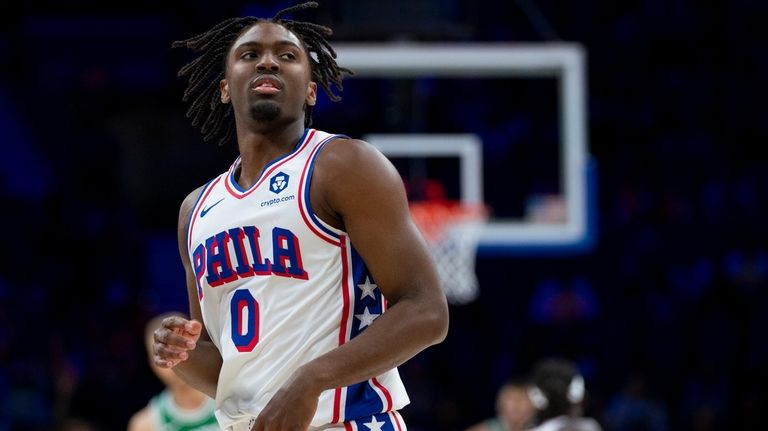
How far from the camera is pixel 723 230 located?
40.5 ft

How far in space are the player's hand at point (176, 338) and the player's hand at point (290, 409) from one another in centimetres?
40

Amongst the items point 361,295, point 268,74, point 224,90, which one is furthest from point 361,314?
point 224,90

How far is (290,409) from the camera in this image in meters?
2.60

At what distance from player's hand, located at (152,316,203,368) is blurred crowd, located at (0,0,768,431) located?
25.4ft

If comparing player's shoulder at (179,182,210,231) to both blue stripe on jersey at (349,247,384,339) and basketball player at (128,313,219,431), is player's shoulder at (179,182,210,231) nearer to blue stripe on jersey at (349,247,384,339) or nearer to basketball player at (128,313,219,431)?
blue stripe on jersey at (349,247,384,339)

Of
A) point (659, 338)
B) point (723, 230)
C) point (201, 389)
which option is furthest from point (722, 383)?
point (201, 389)

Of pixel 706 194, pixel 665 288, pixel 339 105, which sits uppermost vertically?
pixel 339 105

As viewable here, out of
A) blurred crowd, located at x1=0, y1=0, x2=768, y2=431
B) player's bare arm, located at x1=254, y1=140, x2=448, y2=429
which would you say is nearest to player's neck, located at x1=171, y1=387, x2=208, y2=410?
player's bare arm, located at x1=254, y1=140, x2=448, y2=429

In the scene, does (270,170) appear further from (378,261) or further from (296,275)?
(378,261)

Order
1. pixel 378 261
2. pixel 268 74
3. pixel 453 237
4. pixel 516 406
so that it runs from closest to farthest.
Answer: pixel 378 261
pixel 268 74
pixel 516 406
pixel 453 237

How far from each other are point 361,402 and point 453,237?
5162 mm

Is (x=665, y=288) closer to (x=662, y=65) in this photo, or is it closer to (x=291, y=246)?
(x=662, y=65)

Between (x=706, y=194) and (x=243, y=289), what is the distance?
1019 centimetres

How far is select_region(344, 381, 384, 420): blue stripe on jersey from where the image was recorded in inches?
114
